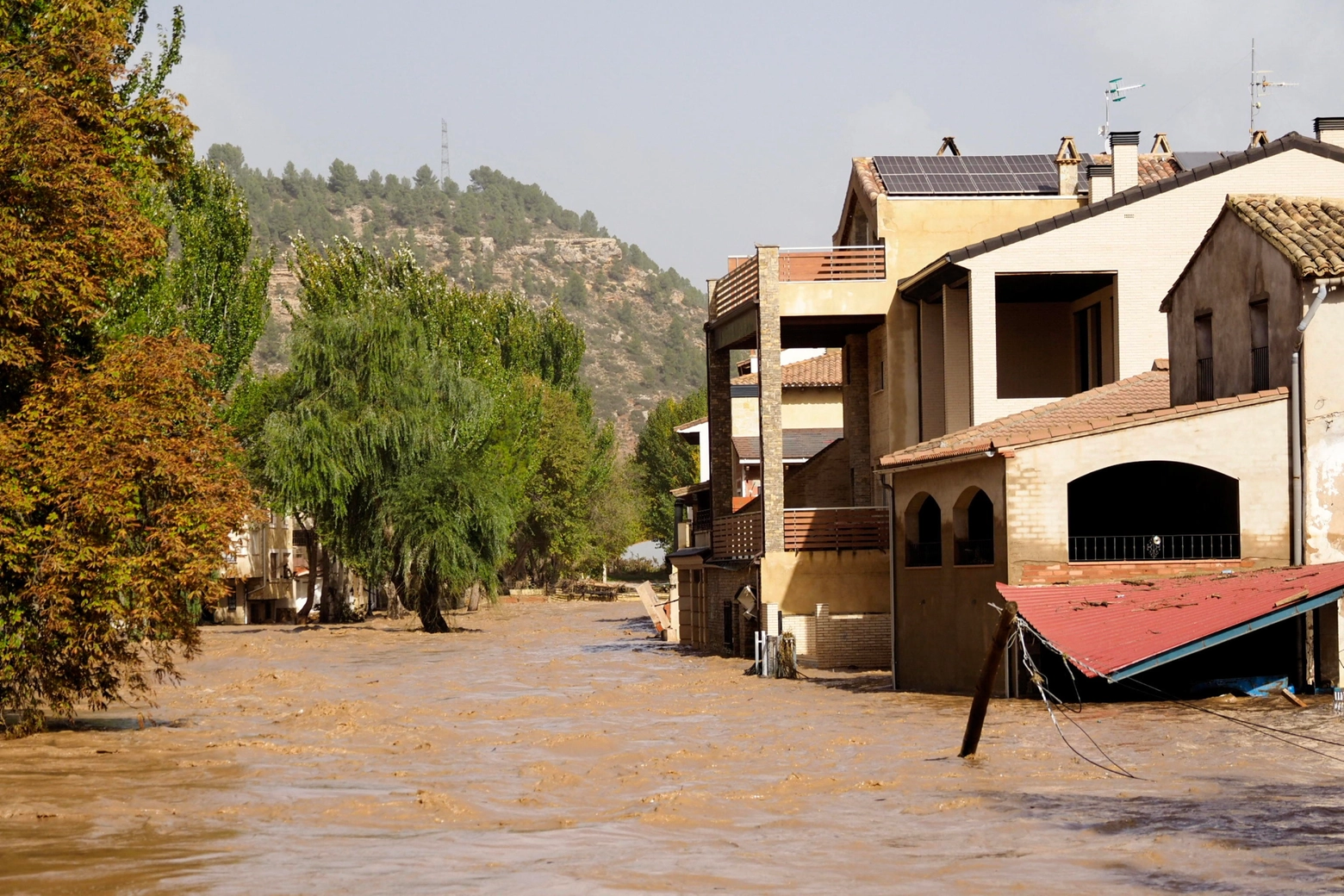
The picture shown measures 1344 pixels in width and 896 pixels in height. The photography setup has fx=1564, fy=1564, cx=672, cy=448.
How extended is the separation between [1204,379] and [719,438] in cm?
1582

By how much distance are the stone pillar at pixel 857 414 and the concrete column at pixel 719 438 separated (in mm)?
3184

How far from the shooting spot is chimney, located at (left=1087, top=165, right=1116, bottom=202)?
3503 cm

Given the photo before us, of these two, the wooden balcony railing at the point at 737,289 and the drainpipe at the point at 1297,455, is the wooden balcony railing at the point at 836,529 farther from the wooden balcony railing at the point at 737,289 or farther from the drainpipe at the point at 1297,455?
the drainpipe at the point at 1297,455

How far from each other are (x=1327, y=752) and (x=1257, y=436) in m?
6.96

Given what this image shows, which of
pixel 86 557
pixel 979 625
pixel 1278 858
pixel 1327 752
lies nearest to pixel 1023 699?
pixel 979 625

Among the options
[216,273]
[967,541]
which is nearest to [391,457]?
[216,273]

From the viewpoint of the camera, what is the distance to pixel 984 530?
29609 mm

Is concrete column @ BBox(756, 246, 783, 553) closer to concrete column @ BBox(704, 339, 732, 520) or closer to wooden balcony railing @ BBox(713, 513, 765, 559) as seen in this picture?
wooden balcony railing @ BBox(713, 513, 765, 559)

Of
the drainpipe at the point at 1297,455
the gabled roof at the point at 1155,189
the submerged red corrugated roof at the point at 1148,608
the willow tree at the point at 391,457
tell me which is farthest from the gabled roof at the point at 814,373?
the submerged red corrugated roof at the point at 1148,608

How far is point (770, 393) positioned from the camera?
1356 inches

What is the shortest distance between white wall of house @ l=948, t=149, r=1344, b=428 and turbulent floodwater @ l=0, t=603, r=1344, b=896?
939 cm

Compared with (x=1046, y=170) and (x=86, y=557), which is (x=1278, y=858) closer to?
(x=86, y=557)

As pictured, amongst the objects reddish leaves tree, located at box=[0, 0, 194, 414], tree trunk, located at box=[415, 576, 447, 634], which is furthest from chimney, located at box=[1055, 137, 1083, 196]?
tree trunk, located at box=[415, 576, 447, 634]

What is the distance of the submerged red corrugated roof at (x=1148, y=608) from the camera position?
18.8 metres
